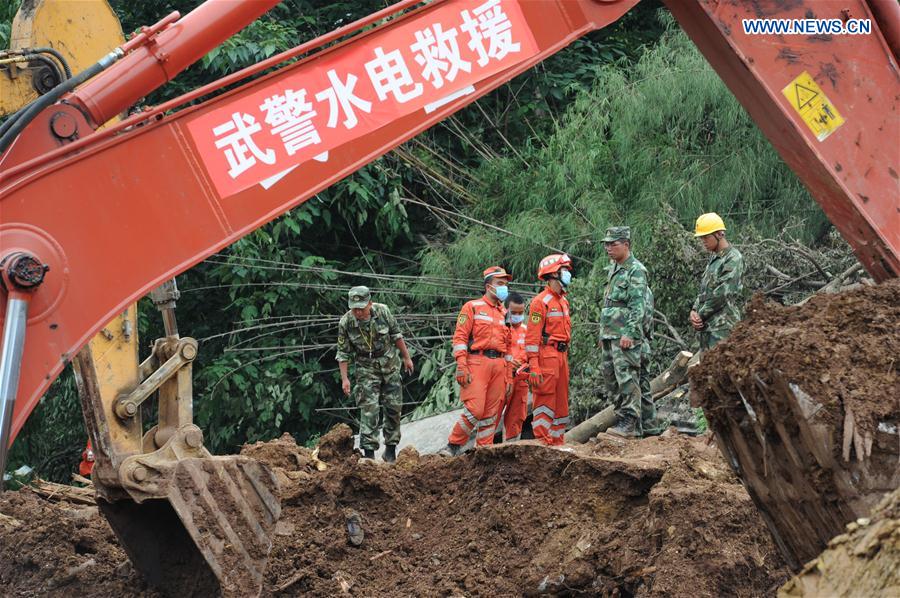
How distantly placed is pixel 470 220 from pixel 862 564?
41.8ft

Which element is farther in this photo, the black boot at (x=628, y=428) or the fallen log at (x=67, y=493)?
the black boot at (x=628, y=428)

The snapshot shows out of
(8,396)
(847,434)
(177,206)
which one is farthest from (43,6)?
(847,434)

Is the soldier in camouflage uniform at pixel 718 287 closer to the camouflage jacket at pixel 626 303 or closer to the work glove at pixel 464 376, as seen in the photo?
the camouflage jacket at pixel 626 303

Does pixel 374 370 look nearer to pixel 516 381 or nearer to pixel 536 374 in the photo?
pixel 516 381

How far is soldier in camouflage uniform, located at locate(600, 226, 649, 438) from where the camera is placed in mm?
10234

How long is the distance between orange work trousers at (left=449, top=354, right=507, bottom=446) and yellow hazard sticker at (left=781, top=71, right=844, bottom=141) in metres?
6.33

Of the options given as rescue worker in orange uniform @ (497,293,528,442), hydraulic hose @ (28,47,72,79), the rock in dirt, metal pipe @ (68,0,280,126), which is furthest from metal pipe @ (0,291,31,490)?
rescue worker in orange uniform @ (497,293,528,442)

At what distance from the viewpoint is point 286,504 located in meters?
7.17

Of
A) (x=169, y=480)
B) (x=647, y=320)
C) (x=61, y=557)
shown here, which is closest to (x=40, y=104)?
(x=169, y=480)

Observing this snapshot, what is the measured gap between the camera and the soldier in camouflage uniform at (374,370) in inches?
446

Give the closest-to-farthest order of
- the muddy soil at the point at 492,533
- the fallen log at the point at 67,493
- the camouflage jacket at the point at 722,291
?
the muddy soil at the point at 492,533 → the fallen log at the point at 67,493 → the camouflage jacket at the point at 722,291

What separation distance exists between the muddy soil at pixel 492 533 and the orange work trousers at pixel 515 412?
351cm

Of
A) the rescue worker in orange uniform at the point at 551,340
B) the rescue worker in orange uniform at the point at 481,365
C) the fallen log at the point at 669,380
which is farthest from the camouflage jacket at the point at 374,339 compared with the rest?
the fallen log at the point at 669,380

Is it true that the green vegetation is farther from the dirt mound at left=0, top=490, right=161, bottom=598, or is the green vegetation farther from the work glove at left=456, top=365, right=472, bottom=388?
the dirt mound at left=0, top=490, right=161, bottom=598
